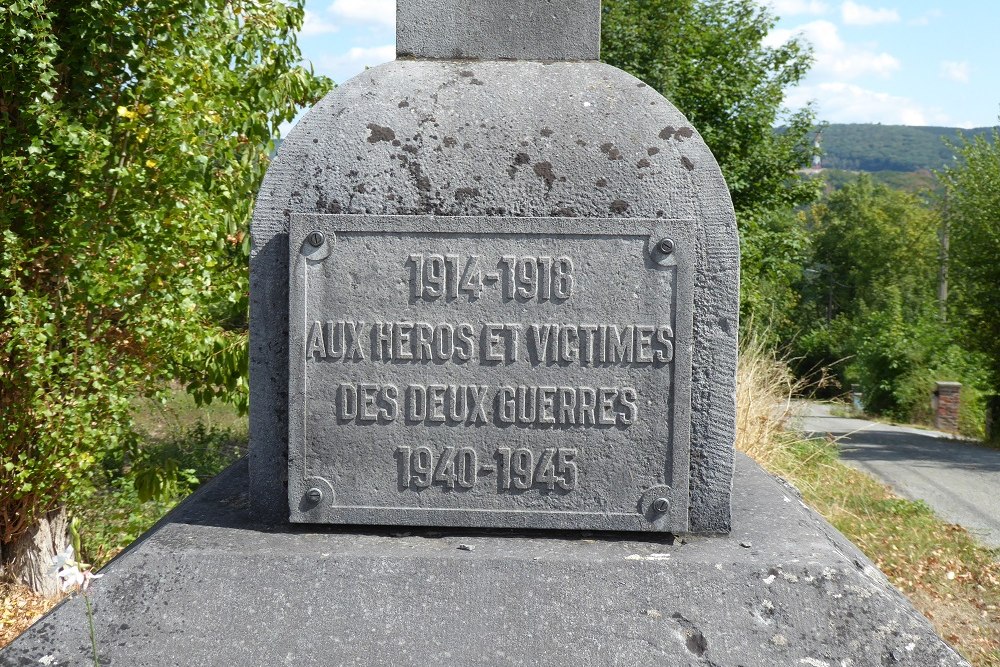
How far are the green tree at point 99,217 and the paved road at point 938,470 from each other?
16.7ft

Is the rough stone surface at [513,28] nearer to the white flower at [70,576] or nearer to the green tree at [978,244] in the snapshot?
the white flower at [70,576]

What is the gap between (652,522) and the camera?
6.93 ft

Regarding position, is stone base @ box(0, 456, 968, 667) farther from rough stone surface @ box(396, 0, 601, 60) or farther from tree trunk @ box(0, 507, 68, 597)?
tree trunk @ box(0, 507, 68, 597)

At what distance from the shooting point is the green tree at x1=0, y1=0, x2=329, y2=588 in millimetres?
3918

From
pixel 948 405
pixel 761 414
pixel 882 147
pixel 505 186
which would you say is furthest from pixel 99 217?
pixel 882 147

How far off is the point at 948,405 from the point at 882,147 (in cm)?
16061

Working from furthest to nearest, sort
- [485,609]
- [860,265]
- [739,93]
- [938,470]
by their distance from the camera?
[860,265]
[739,93]
[938,470]
[485,609]

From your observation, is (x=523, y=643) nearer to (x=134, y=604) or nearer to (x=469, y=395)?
(x=469, y=395)

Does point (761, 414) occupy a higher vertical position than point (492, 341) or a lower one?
lower

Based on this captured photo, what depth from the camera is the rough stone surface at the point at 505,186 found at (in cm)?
212

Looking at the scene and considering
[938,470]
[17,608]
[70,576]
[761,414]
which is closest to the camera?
[70,576]

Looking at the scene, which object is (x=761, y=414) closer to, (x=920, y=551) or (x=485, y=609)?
(x=920, y=551)

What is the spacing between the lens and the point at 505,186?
2.12m

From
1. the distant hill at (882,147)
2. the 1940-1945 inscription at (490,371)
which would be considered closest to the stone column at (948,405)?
the 1940-1945 inscription at (490,371)
